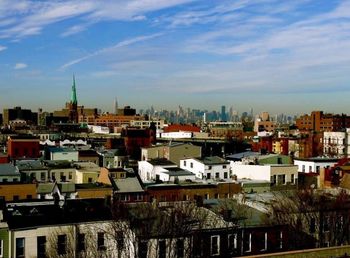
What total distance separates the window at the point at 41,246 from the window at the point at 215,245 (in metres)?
9.56

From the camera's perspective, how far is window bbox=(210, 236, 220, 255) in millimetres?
29841

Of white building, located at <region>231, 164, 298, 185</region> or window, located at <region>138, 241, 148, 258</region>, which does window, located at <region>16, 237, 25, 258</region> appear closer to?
window, located at <region>138, 241, 148, 258</region>

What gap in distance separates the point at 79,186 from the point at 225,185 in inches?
564

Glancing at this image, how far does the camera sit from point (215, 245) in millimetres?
30062

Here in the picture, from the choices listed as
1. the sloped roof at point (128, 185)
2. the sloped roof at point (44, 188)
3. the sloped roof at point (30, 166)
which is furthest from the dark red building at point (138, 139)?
the sloped roof at point (128, 185)

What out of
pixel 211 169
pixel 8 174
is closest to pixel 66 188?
pixel 8 174

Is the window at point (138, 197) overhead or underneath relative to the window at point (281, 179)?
underneath

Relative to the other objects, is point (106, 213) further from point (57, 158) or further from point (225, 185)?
point (57, 158)

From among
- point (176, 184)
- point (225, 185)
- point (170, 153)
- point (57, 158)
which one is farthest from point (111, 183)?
point (57, 158)

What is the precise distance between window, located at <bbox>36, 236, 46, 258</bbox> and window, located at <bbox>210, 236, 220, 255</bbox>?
31.4 ft

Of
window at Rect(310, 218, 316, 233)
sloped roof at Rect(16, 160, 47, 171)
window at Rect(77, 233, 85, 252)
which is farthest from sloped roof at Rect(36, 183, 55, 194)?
window at Rect(310, 218, 316, 233)

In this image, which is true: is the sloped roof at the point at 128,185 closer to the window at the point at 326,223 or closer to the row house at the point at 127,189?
the row house at the point at 127,189

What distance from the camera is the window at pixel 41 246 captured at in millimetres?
28094

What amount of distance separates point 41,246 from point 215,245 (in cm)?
1003
